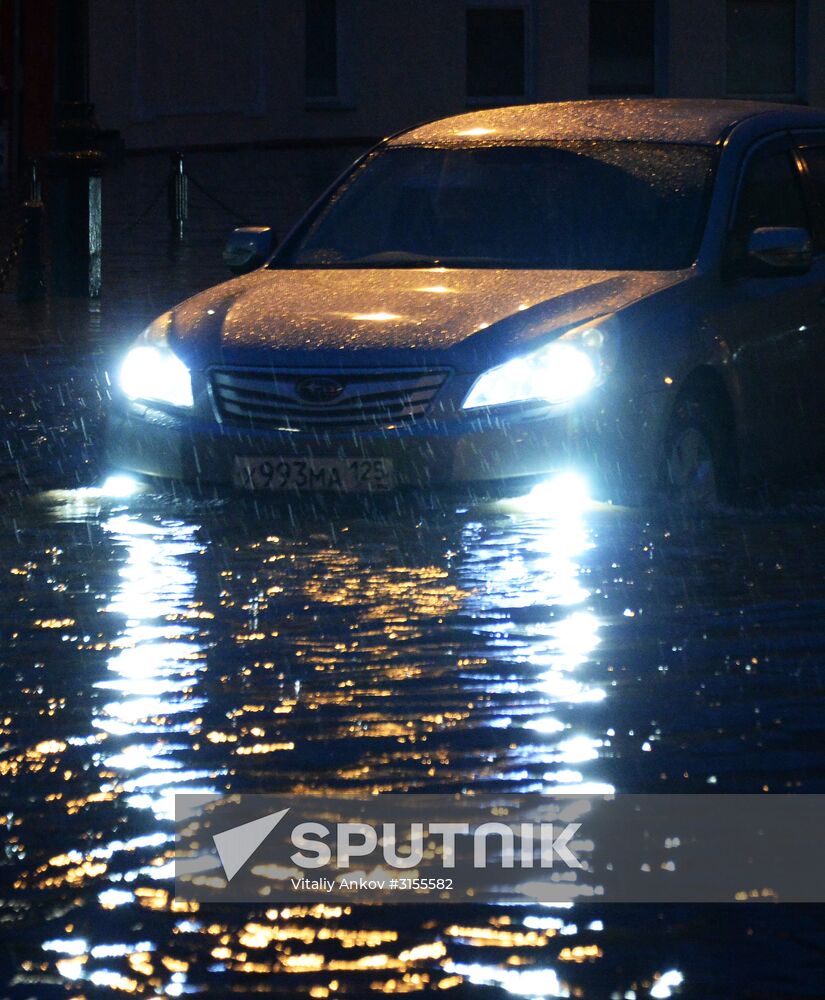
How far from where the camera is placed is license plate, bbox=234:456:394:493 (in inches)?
313

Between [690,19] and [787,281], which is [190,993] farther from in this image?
[690,19]

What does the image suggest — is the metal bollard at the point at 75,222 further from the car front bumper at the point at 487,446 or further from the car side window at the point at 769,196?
the car front bumper at the point at 487,446

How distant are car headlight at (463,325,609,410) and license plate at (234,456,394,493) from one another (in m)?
0.36

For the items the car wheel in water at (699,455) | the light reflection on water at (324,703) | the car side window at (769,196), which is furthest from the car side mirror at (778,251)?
the light reflection on water at (324,703)

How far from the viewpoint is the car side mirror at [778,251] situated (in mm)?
8812

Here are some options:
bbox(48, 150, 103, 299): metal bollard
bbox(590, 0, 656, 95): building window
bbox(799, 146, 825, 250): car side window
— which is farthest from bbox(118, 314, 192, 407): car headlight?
bbox(590, 0, 656, 95): building window

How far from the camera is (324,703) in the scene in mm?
5871

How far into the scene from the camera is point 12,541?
Result: 8469 mm

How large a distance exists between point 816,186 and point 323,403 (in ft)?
8.90

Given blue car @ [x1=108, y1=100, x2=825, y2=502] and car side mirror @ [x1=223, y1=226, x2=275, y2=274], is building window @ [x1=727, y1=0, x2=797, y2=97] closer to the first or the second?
blue car @ [x1=108, y1=100, x2=825, y2=502]

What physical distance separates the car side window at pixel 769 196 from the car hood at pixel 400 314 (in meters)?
0.67

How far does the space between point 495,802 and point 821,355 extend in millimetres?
4841

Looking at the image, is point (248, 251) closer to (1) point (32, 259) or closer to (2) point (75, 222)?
(2) point (75, 222)

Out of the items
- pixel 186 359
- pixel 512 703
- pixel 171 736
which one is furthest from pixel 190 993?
pixel 186 359
